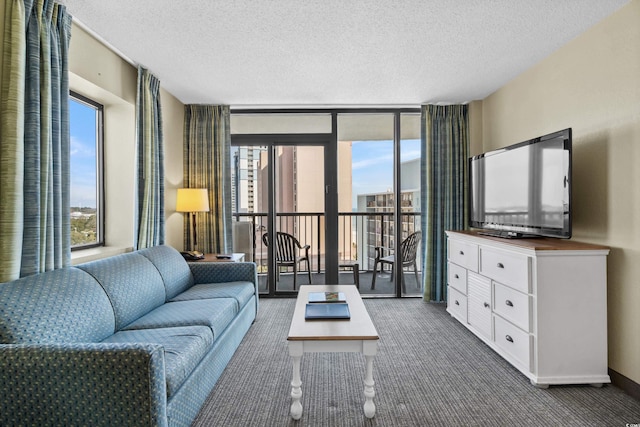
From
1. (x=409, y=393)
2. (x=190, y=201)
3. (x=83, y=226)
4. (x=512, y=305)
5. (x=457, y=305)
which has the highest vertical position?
(x=190, y=201)

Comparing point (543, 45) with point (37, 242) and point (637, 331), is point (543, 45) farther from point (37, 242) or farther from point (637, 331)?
point (37, 242)

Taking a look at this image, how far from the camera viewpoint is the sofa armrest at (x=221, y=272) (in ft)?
11.0

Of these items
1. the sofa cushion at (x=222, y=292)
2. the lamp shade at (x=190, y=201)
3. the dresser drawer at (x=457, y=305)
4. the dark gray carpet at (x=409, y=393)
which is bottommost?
the dark gray carpet at (x=409, y=393)

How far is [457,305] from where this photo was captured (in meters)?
3.53

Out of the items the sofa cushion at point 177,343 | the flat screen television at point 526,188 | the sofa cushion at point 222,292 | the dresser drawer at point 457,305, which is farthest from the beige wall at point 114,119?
the flat screen television at point 526,188

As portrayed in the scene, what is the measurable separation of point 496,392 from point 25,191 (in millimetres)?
3058

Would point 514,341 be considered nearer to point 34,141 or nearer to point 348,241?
point 348,241

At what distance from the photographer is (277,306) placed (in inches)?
162

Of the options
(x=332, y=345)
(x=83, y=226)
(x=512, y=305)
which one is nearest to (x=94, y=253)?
(x=83, y=226)

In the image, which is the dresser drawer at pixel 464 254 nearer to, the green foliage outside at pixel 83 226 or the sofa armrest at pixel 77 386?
the sofa armrest at pixel 77 386

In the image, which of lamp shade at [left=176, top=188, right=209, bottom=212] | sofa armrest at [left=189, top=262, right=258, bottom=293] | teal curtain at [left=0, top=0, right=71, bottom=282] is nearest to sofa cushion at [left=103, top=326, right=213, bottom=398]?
teal curtain at [left=0, top=0, right=71, bottom=282]

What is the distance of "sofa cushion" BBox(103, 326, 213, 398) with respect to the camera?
1650mm

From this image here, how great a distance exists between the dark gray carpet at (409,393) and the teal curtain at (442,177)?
1.31 meters

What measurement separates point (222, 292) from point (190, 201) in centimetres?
132
